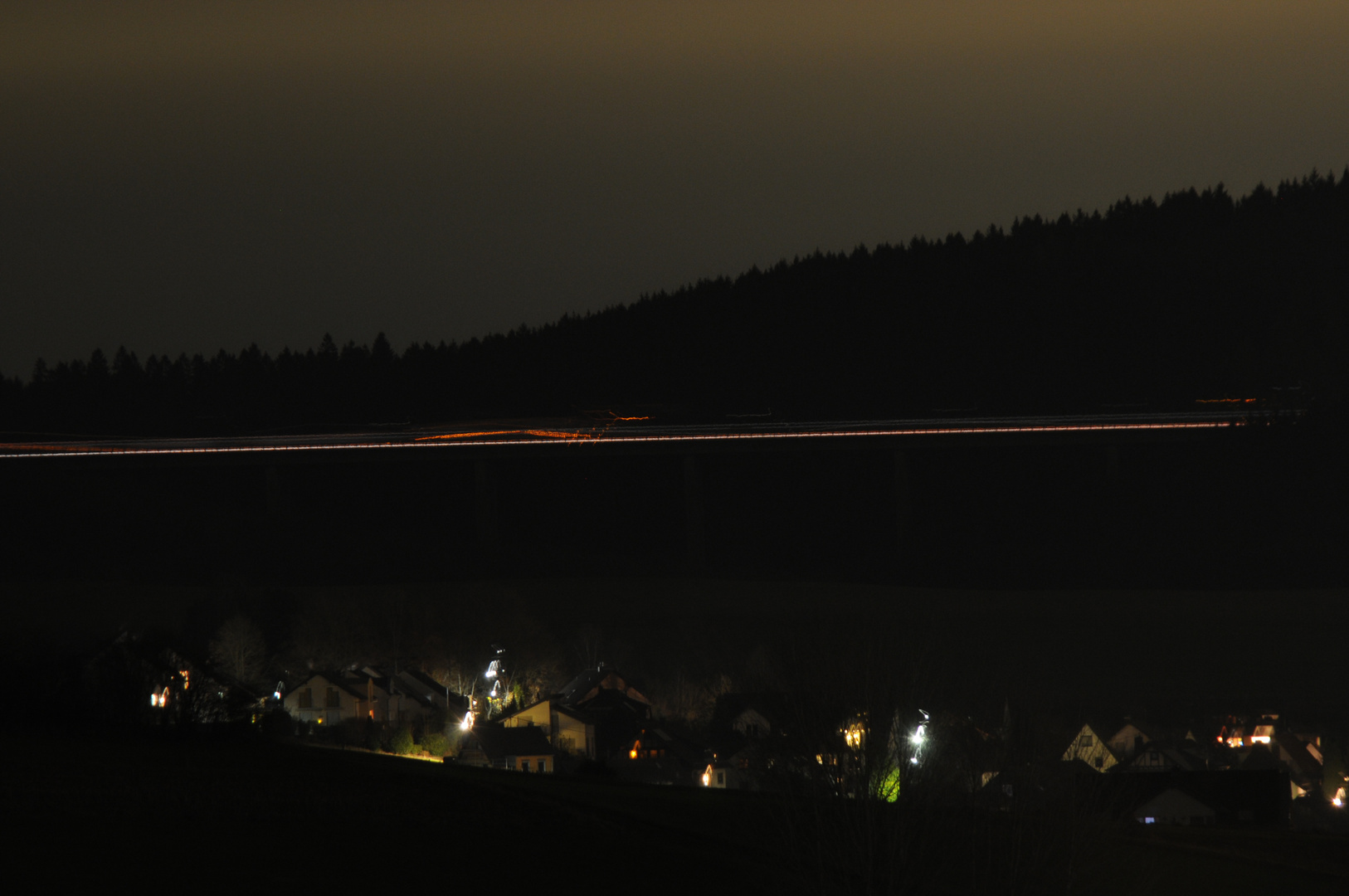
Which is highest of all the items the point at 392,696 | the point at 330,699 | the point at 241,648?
the point at 241,648

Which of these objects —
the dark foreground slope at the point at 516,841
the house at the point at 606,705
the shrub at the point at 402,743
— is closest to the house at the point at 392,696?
the shrub at the point at 402,743

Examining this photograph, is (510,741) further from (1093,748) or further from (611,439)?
(611,439)

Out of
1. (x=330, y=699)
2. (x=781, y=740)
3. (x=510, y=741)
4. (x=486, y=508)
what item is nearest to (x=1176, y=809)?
(x=510, y=741)

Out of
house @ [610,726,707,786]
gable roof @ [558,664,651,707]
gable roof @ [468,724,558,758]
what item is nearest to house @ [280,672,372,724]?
gable roof @ [468,724,558,758]

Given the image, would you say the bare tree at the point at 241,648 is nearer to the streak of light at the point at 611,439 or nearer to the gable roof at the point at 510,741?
the gable roof at the point at 510,741

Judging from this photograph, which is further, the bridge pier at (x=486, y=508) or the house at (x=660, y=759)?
the bridge pier at (x=486, y=508)
